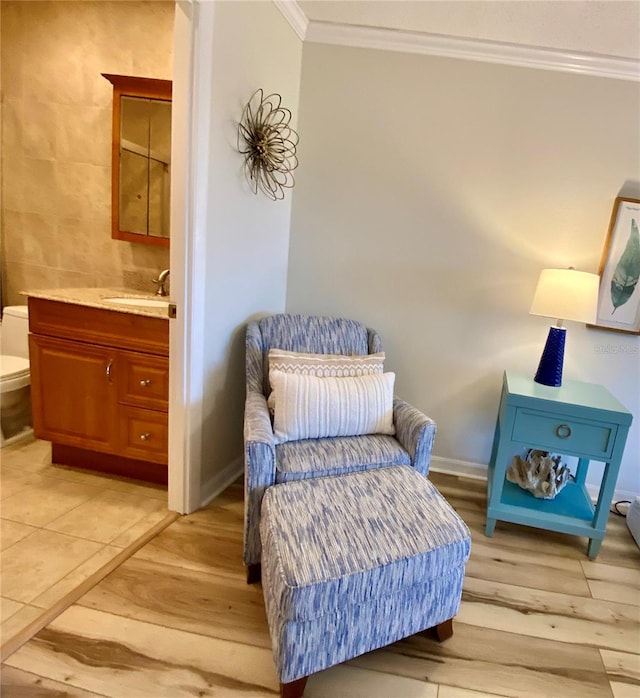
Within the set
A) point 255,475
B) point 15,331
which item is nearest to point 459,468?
point 255,475

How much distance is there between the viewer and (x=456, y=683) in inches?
57.2

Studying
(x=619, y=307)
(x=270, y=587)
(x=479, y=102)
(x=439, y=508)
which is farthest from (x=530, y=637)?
(x=479, y=102)

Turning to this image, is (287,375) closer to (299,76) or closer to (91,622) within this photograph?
(91,622)

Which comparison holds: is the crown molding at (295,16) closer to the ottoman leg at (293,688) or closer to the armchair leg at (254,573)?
the armchair leg at (254,573)

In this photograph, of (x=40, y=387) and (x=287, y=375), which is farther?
(x=40, y=387)

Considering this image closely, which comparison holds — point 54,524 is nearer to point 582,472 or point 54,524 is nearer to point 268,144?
point 268,144

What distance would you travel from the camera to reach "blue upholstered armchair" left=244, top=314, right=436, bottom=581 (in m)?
1.68

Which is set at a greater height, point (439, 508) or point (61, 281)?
point (61, 281)

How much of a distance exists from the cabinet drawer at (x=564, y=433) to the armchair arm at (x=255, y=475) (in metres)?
1.11

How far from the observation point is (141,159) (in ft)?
8.57

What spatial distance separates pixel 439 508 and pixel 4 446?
7.92 ft

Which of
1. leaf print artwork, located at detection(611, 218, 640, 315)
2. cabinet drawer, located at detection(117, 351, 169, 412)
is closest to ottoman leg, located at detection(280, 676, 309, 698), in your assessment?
cabinet drawer, located at detection(117, 351, 169, 412)

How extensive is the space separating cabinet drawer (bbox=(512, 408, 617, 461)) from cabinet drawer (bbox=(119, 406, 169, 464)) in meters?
1.61

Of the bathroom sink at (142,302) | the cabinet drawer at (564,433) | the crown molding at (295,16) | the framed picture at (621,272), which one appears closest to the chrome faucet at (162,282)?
the bathroom sink at (142,302)
